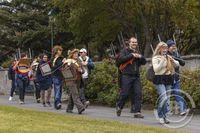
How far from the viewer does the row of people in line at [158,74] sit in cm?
1284

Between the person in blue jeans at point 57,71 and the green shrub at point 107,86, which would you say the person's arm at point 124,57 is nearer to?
the green shrub at point 107,86

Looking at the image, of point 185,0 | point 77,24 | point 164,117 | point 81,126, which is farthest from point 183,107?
point 77,24

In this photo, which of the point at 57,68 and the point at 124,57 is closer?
the point at 124,57

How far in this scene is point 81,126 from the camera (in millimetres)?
11547

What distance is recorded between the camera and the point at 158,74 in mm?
12961

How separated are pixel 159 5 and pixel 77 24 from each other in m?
5.45

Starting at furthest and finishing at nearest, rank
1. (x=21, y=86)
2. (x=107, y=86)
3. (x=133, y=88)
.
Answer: (x=21, y=86)
(x=107, y=86)
(x=133, y=88)

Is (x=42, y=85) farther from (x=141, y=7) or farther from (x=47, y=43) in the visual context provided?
(x=47, y=43)

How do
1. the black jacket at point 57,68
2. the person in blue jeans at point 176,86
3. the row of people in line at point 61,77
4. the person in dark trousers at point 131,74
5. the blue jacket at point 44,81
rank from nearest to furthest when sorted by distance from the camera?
the person in blue jeans at point 176,86, the person in dark trousers at point 131,74, the row of people in line at point 61,77, the black jacket at point 57,68, the blue jacket at point 44,81

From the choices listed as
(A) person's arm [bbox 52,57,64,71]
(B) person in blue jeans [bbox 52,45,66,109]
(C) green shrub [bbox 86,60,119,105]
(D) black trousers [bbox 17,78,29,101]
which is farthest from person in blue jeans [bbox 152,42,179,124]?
(D) black trousers [bbox 17,78,29,101]

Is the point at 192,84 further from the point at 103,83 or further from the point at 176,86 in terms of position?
the point at 103,83

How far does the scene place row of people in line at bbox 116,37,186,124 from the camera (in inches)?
506

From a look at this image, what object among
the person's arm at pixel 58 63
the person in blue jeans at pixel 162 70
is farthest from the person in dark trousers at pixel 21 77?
the person in blue jeans at pixel 162 70

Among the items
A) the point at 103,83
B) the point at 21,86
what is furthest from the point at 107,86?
the point at 21,86
